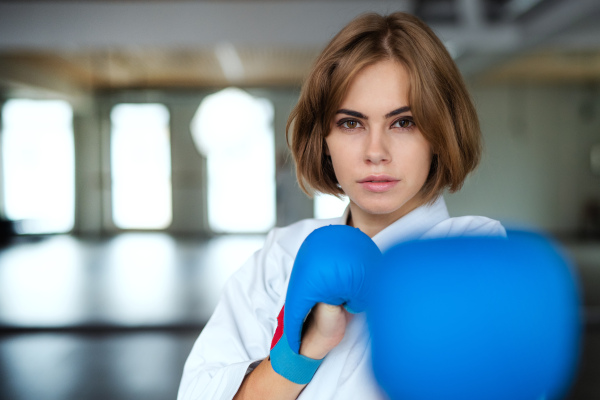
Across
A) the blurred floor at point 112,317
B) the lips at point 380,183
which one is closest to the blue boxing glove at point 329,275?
the lips at point 380,183

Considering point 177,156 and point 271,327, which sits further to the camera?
point 177,156

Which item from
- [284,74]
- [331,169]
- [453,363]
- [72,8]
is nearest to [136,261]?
[72,8]

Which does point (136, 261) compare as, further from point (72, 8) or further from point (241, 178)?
point (72, 8)

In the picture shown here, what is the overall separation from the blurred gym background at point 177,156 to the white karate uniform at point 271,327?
119cm

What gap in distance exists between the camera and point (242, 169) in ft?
25.5

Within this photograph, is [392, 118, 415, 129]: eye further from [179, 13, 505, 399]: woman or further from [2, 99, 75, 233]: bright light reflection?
[2, 99, 75, 233]: bright light reflection

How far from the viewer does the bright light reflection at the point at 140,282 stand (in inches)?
161

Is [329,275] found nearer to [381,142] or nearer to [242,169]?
[381,142]

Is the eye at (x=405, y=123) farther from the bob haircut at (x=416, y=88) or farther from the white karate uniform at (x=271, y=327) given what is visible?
the white karate uniform at (x=271, y=327)

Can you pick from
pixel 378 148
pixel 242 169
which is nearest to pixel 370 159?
pixel 378 148

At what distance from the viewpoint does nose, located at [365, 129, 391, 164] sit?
674 mm

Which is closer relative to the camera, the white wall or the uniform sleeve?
the uniform sleeve

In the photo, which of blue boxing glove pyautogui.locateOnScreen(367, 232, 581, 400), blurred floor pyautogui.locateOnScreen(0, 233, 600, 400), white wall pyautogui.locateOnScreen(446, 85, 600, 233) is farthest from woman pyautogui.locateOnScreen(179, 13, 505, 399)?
white wall pyautogui.locateOnScreen(446, 85, 600, 233)

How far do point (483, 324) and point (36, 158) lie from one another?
8996mm
